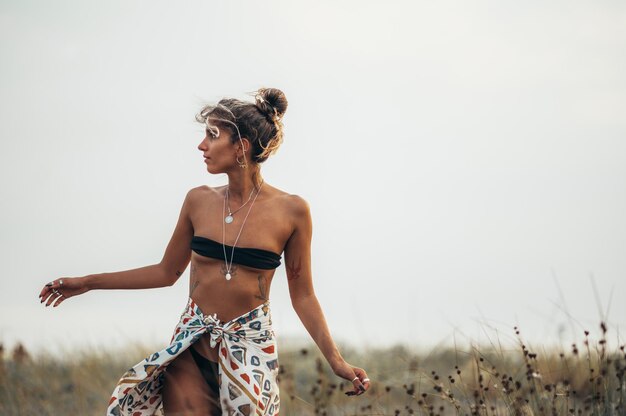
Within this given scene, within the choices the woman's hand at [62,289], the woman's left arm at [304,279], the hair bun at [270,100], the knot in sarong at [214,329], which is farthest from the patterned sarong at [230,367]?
the hair bun at [270,100]

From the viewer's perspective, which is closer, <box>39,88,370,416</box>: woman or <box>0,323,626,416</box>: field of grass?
<box>39,88,370,416</box>: woman

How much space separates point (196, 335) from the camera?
488 centimetres

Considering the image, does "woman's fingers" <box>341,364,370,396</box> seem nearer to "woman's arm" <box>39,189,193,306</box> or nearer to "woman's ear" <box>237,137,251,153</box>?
"woman's arm" <box>39,189,193,306</box>

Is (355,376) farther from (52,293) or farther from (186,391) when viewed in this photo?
(52,293)

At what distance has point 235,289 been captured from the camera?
16.0 feet

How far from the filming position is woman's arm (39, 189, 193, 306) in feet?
17.1

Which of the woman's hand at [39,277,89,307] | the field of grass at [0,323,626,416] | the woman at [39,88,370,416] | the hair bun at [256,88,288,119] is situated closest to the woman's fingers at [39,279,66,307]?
the woman's hand at [39,277,89,307]

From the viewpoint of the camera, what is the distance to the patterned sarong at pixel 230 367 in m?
4.78

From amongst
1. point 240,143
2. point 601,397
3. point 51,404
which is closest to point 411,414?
point 601,397

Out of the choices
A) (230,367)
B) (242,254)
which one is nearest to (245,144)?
(242,254)

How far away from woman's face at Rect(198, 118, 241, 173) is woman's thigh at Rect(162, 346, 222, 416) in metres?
1.00

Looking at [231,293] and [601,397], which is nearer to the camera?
[231,293]

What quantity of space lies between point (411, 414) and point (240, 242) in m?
1.54

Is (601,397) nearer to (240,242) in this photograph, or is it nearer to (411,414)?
(411,414)
